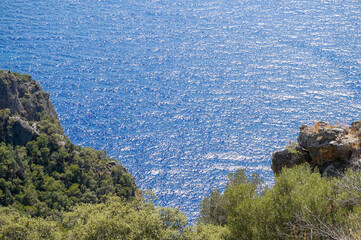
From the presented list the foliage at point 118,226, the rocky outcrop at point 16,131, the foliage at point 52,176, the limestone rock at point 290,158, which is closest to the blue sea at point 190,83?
the foliage at point 52,176

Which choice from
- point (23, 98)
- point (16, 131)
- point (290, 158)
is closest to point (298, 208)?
point (290, 158)

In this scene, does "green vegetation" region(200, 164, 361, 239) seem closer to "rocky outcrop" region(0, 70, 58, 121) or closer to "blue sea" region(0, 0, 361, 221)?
"rocky outcrop" region(0, 70, 58, 121)

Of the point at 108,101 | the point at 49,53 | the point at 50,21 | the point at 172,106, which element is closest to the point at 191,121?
the point at 172,106

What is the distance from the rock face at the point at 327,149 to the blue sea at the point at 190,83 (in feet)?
209

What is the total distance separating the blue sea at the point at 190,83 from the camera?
12094 cm

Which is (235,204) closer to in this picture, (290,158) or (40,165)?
(290,158)

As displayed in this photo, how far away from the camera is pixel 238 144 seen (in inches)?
4961

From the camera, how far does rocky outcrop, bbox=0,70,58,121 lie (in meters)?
75.3

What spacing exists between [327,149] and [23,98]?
63038 mm

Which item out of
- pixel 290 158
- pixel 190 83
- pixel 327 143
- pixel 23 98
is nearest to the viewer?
pixel 327 143

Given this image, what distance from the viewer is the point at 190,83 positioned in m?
156

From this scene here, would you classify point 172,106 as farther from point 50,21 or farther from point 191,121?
point 50,21

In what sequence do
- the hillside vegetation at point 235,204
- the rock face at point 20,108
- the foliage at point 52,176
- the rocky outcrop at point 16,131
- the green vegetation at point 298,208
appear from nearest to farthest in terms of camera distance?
the green vegetation at point 298,208 → the hillside vegetation at point 235,204 → the foliage at point 52,176 → the rocky outcrop at point 16,131 → the rock face at point 20,108

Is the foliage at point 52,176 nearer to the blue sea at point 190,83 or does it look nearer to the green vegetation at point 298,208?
the blue sea at point 190,83
